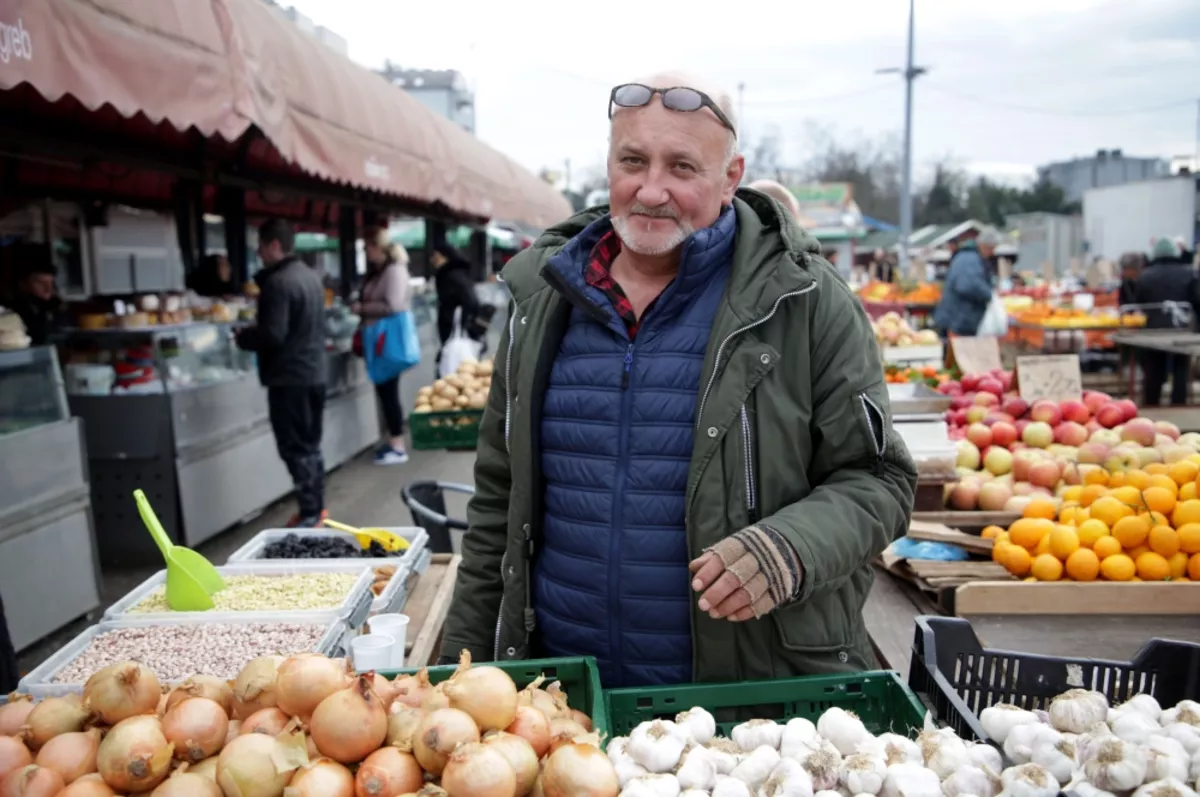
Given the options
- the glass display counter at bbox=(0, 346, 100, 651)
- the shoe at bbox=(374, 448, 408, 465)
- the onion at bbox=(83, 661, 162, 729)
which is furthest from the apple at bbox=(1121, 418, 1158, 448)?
the shoe at bbox=(374, 448, 408, 465)

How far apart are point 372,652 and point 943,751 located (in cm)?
163

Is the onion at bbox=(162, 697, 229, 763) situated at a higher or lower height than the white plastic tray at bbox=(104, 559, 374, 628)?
higher

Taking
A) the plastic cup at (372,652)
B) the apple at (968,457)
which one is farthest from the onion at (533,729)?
the apple at (968,457)

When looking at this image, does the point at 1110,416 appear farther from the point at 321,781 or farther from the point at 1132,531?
the point at 321,781

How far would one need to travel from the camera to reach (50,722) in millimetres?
1720

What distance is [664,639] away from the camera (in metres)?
2.08

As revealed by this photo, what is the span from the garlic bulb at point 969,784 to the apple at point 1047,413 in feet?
13.6

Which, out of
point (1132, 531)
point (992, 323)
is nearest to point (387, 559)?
point (1132, 531)

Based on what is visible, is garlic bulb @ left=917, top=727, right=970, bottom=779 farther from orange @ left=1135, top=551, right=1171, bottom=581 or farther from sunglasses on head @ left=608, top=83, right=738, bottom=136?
orange @ left=1135, top=551, right=1171, bottom=581

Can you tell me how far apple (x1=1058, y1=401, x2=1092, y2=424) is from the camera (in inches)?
208

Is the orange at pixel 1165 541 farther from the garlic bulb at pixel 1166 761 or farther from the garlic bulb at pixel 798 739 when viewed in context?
the garlic bulb at pixel 798 739

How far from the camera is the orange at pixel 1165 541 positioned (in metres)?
3.48

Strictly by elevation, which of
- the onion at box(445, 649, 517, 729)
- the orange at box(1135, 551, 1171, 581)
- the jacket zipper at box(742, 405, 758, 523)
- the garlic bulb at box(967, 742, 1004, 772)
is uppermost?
the jacket zipper at box(742, 405, 758, 523)

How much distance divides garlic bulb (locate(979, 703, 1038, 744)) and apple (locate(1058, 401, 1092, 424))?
161 inches
